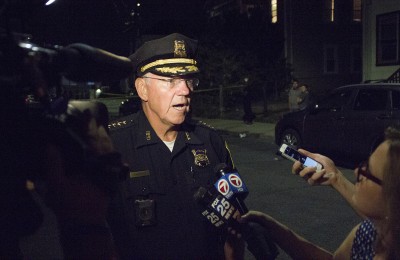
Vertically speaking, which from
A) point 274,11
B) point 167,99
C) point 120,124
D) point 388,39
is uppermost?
point 274,11

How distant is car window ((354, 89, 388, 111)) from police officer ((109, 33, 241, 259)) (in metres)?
7.65

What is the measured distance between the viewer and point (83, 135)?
1.15 metres

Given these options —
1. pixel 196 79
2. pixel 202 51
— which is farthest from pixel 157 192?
pixel 202 51

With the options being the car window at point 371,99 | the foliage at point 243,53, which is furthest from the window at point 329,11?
the car window at point 371,99

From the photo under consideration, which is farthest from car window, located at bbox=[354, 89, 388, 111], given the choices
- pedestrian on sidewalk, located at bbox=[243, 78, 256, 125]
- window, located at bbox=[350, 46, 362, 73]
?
window, located at bbox=[350, 46, 362, 73]

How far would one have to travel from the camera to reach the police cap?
2688 mm

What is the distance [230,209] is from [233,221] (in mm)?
56

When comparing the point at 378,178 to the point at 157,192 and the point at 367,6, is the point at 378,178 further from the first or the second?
the point at 367,6

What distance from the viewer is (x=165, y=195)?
2.49m

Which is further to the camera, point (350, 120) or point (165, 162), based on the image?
point (350, 120)

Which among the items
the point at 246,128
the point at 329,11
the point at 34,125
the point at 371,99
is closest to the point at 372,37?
the point at 246,128

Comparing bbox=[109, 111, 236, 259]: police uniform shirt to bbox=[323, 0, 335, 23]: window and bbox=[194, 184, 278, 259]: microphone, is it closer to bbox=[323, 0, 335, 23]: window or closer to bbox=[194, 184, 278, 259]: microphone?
bbox=[194, 184, 278, 259]: microphone

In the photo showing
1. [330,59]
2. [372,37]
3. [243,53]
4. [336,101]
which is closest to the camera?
[336,101]

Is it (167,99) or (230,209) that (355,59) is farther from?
(230,209)
